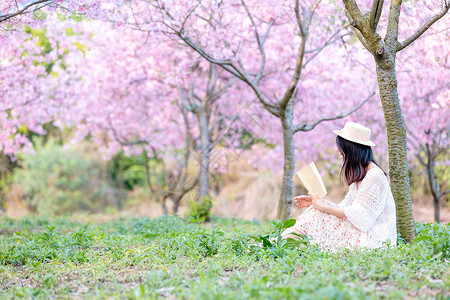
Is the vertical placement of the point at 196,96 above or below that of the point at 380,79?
above

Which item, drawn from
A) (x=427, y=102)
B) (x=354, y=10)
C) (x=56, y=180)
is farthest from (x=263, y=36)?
(x=56, y=180)

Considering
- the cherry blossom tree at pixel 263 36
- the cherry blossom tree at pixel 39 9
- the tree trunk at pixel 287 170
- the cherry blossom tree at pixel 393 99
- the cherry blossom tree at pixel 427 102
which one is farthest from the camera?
the cherry blossom tree at pixel 427 102

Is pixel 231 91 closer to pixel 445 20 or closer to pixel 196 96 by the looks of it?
pixel 196 96

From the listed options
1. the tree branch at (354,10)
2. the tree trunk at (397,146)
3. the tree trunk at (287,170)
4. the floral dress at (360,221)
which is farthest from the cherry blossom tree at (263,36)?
the floral dress at (360,221)

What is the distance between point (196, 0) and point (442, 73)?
418cm

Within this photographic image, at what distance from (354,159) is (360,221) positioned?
51 cm

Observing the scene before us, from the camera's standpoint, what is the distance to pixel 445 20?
6.54 m

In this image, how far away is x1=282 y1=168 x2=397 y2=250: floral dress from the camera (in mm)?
3801

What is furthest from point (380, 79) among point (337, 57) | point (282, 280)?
point (337, 57)

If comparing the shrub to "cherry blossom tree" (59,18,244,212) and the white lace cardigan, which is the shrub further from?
the white lace cardigan

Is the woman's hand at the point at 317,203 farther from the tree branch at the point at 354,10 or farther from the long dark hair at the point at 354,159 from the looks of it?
the tree branch at the point at 354,10

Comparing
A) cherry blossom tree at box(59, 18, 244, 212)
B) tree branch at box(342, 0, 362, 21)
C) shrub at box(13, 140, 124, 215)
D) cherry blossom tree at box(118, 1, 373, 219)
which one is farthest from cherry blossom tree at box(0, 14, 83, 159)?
tree branch at box(342, 0, 362, 21)

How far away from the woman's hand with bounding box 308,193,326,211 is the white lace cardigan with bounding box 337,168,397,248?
0.59 feet

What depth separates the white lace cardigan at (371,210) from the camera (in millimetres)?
3797
